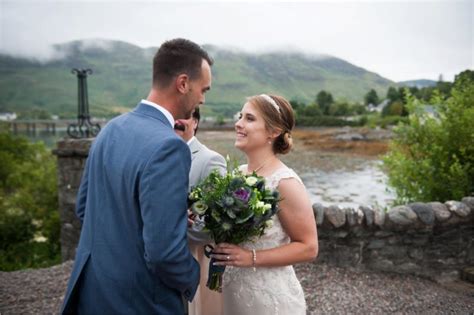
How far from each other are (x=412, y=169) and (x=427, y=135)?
2.42ft

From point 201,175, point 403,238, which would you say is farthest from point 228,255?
point 403,238

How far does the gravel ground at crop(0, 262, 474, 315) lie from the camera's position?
5.04 metres

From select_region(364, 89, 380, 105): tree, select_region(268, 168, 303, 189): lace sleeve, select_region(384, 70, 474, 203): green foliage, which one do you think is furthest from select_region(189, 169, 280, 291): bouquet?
select_region(364, 89, 380, 105): tree

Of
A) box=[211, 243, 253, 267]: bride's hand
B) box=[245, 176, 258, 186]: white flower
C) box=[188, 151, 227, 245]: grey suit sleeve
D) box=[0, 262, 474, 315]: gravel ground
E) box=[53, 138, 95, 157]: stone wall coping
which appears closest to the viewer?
box=[245, 176, 258, 186]: white flower

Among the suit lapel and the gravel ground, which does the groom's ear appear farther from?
the gravel ground

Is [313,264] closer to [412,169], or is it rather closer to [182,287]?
[412,169]

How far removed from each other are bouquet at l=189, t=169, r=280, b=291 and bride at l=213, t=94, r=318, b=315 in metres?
0.16

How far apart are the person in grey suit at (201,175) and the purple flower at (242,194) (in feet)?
2.65

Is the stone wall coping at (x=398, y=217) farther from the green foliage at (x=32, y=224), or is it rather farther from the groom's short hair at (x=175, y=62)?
the green foliage at (x=32, y=224)

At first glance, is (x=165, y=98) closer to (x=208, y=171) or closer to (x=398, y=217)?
(x=208, y=171)

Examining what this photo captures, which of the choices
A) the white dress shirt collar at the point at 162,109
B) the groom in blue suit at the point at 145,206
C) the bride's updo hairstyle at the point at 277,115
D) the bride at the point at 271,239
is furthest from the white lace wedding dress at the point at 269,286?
the white dress shirt collar at the point at 162,109

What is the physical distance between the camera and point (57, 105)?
148 m

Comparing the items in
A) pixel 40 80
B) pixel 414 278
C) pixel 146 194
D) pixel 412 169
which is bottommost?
pixel 414 278

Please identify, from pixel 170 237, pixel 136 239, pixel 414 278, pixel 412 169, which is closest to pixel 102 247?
pixel 136 239
